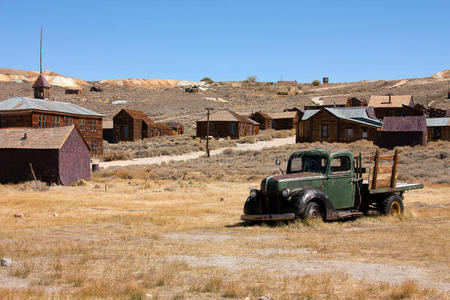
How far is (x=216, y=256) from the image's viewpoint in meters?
8.69

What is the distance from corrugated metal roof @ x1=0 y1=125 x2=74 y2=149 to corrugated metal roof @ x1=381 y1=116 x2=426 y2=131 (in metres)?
34.7

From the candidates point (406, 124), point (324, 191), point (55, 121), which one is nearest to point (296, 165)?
point (324, 191)

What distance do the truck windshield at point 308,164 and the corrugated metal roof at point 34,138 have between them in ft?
63.0

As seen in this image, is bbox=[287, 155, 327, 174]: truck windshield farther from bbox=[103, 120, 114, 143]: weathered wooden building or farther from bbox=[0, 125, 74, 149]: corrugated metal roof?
bbox=[103, 120, 114, 143]: weathered wooden building

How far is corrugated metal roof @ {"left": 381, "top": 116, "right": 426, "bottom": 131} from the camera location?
161 feet

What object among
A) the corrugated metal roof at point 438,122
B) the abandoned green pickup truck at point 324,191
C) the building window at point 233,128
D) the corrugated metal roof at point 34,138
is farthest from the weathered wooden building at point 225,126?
the abandoned green pickup truck at point 324,191

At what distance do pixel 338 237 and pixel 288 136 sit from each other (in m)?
63.3

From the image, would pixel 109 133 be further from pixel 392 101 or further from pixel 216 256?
pixel 216 256

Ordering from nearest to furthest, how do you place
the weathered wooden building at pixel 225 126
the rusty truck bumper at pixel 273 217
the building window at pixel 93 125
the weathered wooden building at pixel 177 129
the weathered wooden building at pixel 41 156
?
the rusty truck bumper at pixel 273 217 < the weathered wooden building at pixel 41 156 < the building window at pixel 93 125 < the weathered wooden building at pixel 225 126 < the weathered wooden building at pixel 177 129

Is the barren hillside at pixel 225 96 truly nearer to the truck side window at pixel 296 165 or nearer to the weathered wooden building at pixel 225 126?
the weathered wooden building at pixel 225 126

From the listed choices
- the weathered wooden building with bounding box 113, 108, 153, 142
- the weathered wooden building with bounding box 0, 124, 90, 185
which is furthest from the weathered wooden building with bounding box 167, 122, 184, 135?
the weathered wooden building with bounding box 0, 124, 90, 185

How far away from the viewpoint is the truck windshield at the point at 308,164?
41.5 feet

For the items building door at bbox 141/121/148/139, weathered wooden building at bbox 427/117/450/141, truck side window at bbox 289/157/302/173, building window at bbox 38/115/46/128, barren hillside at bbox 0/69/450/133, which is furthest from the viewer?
barren hillside at bbox 0/69/450/133

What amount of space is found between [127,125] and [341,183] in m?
58.0
